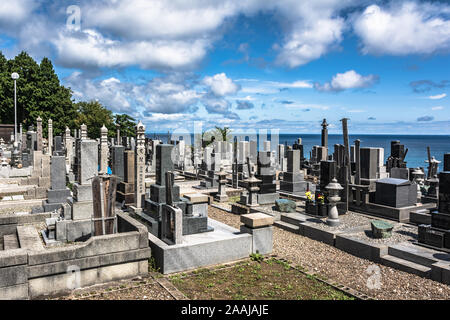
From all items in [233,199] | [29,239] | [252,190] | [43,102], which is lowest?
[233,199]

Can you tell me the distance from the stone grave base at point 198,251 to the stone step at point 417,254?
3.42 metres

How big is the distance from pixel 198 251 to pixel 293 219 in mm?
4591

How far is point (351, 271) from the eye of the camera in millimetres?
7461

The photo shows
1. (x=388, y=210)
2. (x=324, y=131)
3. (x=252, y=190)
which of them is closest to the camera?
(x=388, y=210)

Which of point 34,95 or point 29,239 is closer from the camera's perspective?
point 29,239

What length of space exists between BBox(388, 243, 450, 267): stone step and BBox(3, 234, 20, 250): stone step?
27.9 ft

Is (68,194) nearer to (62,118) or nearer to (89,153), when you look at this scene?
(89,153)

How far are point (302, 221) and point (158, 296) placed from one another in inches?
239

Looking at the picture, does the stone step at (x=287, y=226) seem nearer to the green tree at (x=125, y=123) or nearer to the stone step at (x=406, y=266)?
the stone step at (x=406, y=266)

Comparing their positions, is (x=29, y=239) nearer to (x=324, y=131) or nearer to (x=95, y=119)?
(x=324, y=131)

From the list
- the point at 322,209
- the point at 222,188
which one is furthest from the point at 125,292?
the point at 222,188

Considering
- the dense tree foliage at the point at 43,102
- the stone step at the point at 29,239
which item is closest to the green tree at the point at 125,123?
the dense tree foliage at the point at 43,102

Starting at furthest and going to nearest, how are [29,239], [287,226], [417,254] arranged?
[287,226] < [417,254] < [29,239]

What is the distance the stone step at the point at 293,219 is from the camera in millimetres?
11008
